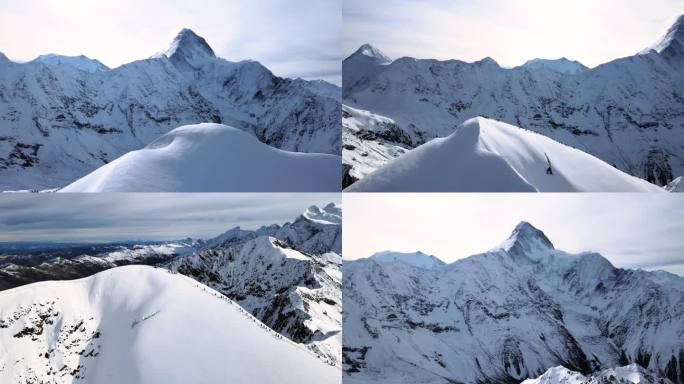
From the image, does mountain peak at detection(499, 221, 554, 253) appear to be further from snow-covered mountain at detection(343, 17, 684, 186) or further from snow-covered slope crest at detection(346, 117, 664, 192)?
snow-covered mountain at detection(343, 17, 684, 186)

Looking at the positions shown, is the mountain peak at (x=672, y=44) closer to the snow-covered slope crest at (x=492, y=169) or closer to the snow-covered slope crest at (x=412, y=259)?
the snow-covered slope crest at (x=492, y=169)

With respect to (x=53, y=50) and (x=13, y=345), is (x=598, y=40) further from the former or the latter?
(x=13, y=345)

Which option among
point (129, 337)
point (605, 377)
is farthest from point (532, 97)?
point (129, 337)

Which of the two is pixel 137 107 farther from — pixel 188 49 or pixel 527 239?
pixel 527 239

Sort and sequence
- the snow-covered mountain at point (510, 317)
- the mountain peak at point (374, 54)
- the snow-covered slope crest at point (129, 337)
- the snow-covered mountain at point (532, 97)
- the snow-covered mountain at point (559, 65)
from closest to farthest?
the snow-covered slope crest at point (129, 337)
the snow-covered mountain at point (510, 317)
the mountain peak at point (374, 54)
the snow-covered mountain at point (532, 97)
the snow-covered mountain at point (559, 65)

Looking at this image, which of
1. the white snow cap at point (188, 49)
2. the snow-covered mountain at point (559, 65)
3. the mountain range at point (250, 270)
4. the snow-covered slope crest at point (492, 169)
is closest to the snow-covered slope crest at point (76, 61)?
the white snow cap at point (188, 49)
